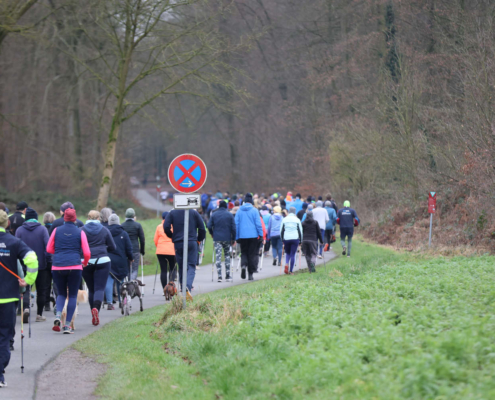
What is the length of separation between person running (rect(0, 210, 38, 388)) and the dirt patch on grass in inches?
21.2

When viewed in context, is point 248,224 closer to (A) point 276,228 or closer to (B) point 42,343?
(A) point 276,228

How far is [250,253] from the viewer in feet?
57.7

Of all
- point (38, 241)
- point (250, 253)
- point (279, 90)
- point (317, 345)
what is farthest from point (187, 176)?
point (279, 90)

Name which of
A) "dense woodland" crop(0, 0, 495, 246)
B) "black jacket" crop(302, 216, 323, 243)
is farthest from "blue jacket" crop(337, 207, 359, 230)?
"black jacket" crop(302, 216, 323, 243)

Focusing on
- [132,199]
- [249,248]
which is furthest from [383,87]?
[132,199]

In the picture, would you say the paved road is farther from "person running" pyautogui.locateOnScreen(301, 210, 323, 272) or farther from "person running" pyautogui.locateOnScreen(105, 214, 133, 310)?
"person running" pyautogui.locateOnScreen(301, 210, 323, 272)

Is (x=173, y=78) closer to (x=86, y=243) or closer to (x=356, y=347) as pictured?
(x=86, y=243)

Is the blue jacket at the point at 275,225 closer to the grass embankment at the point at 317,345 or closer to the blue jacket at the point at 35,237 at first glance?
the grass embankment at the point at 317,345

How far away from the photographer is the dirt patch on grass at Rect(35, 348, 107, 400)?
693cm

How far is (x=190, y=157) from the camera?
10414mm

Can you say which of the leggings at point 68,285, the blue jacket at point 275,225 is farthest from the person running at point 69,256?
the blue jacket at point 275,225

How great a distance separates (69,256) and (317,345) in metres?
5.00

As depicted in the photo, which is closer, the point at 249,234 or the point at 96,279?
the point at 96,279

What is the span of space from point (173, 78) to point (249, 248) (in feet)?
22.0
